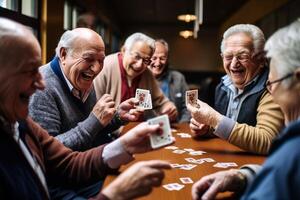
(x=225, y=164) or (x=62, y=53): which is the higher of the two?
(x=62, y=53)

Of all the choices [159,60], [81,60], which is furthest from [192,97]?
[159,60]

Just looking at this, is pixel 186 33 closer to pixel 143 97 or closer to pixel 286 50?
pixel 143 97

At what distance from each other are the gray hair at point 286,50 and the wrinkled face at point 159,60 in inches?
127

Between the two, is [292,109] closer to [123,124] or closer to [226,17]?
[123,124]

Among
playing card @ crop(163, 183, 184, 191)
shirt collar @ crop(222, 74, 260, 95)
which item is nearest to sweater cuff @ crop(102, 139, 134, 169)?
playing card @ crop(163, 183, 184, 191)

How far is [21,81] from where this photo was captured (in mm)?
1333

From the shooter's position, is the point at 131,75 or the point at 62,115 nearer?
the point at 62,115

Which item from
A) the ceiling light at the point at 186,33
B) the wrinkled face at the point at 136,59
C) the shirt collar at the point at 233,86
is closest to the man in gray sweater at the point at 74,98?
the shirt collar at the point at 233,86

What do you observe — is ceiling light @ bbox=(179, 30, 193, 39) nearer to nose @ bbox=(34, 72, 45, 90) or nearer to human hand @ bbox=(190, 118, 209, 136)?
human hand @ bbox=(190, 118, 209, 136)

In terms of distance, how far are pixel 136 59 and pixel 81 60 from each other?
48.2 inches

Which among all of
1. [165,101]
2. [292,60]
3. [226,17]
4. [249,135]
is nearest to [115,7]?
[226,17]

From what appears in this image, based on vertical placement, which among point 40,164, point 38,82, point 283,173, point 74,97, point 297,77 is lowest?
point 40,164

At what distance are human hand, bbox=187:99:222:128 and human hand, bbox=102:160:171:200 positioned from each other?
893 millimetres

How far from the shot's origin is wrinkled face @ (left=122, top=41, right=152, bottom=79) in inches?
136
